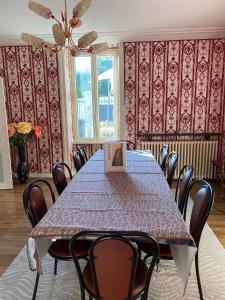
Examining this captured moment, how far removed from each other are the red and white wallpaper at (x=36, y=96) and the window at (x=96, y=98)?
1.46ft

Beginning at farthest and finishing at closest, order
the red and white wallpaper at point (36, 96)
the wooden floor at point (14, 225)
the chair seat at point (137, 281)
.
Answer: the red and white wallpaper at point (36, 96) → the wooden floor at point (14, 225) → the chair seat at point (137, 281)

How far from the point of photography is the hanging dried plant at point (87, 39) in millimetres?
2169

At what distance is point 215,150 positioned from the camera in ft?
14.1

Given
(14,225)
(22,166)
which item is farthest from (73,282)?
(22,166)

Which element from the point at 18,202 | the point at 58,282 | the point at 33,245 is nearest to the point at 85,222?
the point at 33,245

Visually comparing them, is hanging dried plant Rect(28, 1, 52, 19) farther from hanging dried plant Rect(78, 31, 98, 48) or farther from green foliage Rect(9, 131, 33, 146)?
green foliage Rect(9, 131, 33, 146)

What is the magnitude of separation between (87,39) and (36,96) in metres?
2.56

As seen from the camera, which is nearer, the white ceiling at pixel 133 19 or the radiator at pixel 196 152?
the white ceiling at pixel 133 19

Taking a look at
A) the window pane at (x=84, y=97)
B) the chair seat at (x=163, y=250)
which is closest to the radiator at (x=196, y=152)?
the window pane at (x=84, y=97)

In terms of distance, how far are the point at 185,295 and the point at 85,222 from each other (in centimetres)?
100

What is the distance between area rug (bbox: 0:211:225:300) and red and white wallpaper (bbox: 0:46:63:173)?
2.56 meters

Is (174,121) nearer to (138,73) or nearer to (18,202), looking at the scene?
(138,73)

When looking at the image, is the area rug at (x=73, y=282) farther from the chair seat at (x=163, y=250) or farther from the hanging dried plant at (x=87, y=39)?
the hanging dried plant at (x=87, y=39)

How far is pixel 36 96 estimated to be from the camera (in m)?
4.49
